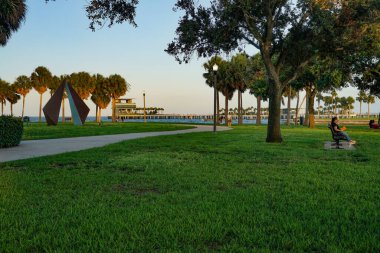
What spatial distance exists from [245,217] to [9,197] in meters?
3.71

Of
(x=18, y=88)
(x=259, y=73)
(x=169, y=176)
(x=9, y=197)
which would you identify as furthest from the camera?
(x=18, y=88)

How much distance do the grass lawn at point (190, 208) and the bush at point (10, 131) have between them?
6.16m

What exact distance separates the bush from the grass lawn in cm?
616

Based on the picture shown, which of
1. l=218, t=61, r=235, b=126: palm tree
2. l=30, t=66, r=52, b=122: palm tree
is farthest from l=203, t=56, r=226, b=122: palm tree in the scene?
l=30, t=66, r=52, b=122: palm tree

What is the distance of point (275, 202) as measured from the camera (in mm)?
5148

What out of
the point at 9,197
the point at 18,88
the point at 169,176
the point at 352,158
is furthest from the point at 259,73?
the point at 18,88

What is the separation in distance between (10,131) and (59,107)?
28.7 metres

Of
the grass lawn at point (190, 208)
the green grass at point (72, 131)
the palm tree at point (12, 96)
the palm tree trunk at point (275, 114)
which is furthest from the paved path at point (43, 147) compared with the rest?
the palm tree at point (12, 96)

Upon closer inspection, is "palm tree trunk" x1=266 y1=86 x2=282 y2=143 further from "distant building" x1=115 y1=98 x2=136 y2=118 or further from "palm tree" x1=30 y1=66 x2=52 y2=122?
"distant building" x1=115 y1=98 x2=136 y2=118

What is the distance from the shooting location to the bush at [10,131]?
553 inches

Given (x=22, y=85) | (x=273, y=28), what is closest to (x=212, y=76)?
(x=273, y=28)

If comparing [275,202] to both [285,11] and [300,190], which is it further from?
[285,11]

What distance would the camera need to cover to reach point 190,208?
15.8 ft

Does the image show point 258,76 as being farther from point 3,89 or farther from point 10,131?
point 3,89
